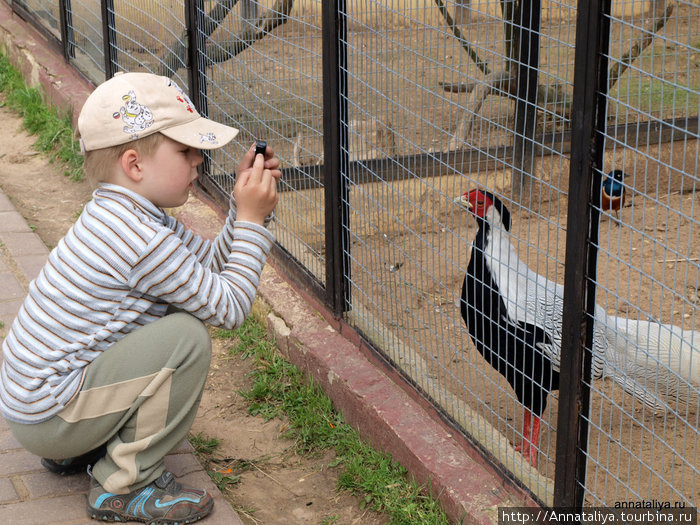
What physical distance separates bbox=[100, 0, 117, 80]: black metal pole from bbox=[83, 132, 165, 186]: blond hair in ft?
10.7

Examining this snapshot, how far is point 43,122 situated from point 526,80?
14.0 ft

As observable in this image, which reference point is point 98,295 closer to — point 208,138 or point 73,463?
point 208,138

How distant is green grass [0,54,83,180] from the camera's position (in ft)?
18.4

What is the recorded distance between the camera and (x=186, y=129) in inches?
92.1

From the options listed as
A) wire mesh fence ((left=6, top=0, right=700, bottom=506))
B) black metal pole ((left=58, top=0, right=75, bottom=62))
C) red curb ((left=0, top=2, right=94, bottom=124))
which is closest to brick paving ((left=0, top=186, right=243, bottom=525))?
wire mesh fence ((left=6, top=0, right=700, bottom=506))

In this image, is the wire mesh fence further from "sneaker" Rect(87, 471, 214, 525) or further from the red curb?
the red curb

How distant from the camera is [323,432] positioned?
10.2 feet

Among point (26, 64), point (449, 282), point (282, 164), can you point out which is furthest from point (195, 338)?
point (26, 64)

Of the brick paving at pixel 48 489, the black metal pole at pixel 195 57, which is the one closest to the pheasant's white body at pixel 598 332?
the brick paving at pixel 48 489

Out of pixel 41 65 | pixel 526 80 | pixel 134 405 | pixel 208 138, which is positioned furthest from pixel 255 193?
pixel 41 65

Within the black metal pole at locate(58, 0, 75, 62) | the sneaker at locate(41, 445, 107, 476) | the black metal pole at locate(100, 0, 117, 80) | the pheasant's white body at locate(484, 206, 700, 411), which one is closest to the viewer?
the sneaker at locate(41, 445, 107, 476)

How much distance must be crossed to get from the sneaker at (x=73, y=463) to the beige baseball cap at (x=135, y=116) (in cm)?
94

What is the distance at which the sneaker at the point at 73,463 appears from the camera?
2.63 meters

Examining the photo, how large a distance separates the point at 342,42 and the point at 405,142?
0.42 metres
